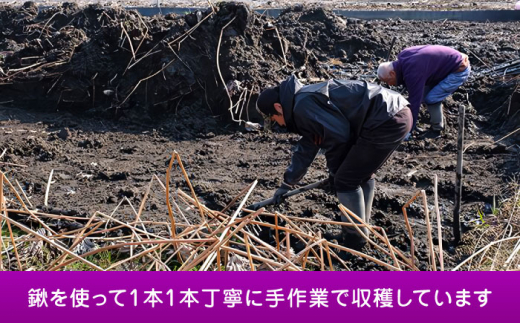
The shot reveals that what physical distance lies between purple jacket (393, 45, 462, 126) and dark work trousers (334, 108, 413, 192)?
1981mm

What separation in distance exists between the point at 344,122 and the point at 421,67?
2648mm

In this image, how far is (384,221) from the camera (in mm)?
5488

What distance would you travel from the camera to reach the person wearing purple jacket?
258 inches

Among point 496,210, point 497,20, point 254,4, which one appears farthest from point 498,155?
point 254,4

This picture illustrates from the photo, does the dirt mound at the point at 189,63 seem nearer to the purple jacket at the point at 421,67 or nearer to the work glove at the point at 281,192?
the purple jacket at the point at 421,67

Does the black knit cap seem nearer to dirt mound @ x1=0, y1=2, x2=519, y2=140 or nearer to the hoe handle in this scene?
the hoe handle

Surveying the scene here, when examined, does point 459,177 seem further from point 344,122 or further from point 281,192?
point 281,192

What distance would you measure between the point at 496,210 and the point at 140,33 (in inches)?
219

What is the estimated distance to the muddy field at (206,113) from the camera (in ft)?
20.0

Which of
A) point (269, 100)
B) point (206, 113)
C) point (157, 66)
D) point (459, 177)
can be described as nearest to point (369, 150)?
point (459, 177)

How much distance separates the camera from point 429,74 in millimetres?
7156

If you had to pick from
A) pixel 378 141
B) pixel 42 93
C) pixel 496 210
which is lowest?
pixel 42 93

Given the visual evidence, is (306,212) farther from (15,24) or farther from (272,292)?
(15,24)

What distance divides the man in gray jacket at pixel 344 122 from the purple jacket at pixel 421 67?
1974 millimetres
